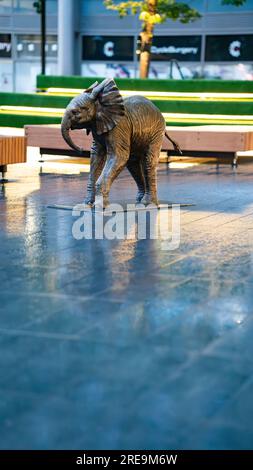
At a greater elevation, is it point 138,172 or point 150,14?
point 150,14

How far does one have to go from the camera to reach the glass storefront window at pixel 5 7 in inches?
1555

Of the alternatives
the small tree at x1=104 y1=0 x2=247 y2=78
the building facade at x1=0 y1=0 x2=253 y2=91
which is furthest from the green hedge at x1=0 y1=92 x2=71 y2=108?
the building facade at x1=0 y1=0 x2=253 y2=91

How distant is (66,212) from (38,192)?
2288 mm

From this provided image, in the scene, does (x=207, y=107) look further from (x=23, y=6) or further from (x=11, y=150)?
(x=23, y=6)

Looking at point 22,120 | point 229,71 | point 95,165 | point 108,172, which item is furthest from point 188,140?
point 229,71

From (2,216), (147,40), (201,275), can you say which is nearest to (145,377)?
(201,275)

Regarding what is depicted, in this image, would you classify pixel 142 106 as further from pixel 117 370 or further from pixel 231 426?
pixel 231 426

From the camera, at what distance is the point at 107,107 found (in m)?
11.8

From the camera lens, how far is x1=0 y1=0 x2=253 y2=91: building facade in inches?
1379

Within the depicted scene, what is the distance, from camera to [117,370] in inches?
224

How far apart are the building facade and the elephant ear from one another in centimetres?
2168

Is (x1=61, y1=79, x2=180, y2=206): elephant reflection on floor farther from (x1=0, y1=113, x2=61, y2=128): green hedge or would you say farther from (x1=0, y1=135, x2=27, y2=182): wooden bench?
(x1=0, y1=113, x2=61, y2=128): green hedge

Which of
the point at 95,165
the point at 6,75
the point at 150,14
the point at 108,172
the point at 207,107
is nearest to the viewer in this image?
the point at 108,172

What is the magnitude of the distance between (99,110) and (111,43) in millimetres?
26325
